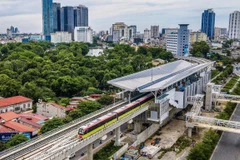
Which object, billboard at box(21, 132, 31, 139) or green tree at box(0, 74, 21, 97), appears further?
green tree at box(0, 74, 21, 97)

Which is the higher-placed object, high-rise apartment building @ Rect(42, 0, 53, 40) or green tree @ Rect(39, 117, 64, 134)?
high-rise apartment building @ Rect(42, 0, 53, 40)

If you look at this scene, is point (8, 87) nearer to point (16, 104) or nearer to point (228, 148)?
point (16, 104)

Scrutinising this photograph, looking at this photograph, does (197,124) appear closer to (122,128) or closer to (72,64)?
(122,128)

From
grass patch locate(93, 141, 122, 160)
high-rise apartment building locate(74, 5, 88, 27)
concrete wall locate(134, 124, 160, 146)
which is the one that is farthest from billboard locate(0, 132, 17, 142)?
high-rise apartment building locate(74, 5, 88, 27)

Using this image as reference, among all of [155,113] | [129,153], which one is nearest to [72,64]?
[155,113]

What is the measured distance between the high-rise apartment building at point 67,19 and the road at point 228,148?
13432 centimetres

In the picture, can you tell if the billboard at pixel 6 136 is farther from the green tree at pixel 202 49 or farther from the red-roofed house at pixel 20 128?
the green tree at pixel 202 49

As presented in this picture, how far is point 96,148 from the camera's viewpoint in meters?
25.8

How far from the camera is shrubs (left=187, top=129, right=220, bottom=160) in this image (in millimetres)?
22672

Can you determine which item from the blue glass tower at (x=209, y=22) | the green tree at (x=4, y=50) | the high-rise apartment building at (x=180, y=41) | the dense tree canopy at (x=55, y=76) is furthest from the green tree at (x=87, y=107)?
the blue glass tower at (x=209, y=22)

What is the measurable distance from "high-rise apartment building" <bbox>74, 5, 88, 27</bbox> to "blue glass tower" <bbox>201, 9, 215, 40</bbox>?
2816 inches

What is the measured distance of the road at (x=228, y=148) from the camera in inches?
972

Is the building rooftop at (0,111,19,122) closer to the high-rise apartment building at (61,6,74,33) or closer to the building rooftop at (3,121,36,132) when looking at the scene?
the building rooftop at (3,121,36,132)

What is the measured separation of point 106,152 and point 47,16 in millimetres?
135071
